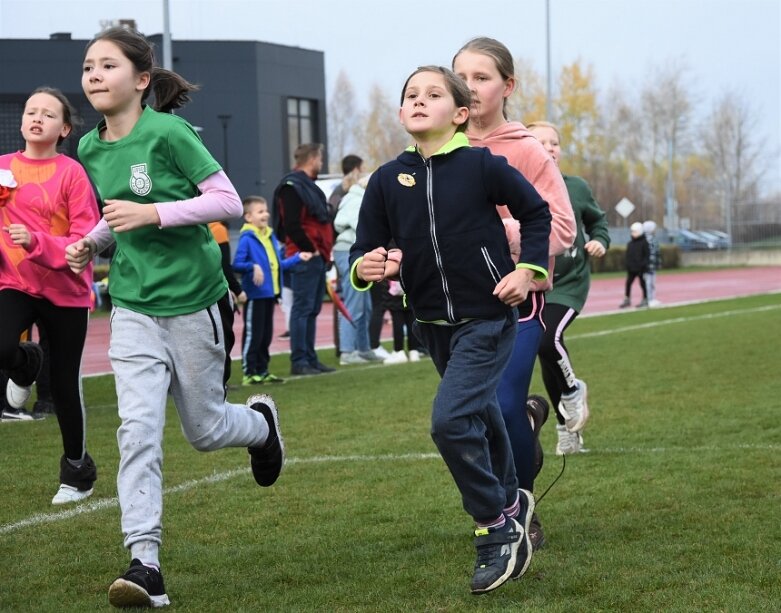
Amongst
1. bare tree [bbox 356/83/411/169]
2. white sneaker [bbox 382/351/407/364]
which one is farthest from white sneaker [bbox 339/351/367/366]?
bare tree [bbox 356/83/411/169]

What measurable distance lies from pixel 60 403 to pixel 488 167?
303cm

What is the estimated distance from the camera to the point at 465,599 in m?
4.65

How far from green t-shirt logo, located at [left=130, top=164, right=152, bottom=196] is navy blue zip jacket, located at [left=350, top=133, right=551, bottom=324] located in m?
0.83

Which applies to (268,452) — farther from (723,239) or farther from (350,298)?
(723,239)

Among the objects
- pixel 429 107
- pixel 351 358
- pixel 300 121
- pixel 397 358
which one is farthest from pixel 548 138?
pixel 300 121

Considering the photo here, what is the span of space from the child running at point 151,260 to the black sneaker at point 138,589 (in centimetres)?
12

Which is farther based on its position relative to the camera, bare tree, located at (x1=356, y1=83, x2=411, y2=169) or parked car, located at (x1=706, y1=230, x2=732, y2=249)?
bare tree, located at (x1=356, y1=83, x2=411, y2=169)

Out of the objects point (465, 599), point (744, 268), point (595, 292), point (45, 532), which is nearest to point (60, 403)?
point (45, 532)

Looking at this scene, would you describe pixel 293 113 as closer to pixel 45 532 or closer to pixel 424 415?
pixel 424 415

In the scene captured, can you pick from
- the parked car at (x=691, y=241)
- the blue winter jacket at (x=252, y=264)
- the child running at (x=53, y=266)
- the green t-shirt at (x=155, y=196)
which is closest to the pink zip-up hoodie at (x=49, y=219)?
the child running at (x=53, y=266)

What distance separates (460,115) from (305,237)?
347 inches

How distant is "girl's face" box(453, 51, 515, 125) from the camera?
5309 mm

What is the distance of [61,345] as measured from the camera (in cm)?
679

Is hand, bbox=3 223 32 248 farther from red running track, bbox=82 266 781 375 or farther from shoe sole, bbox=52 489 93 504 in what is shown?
red running track, bbox=82 266 781 375
